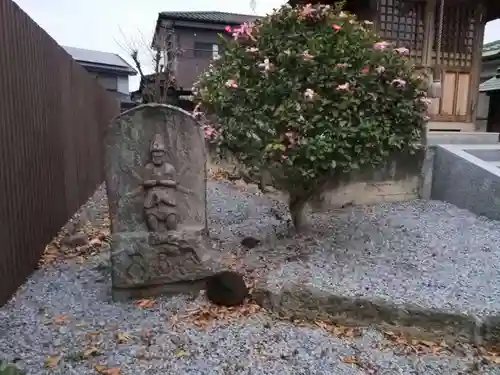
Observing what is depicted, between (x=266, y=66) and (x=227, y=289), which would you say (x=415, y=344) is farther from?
(x=266, y=66)

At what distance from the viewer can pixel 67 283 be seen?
3.10 m

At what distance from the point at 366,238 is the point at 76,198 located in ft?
12.2

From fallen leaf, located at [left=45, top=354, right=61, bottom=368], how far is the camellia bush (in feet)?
6.12

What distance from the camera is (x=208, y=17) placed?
15.2 meters

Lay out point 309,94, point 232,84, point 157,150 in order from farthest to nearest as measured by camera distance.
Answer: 1. point 232,84
2. point 309,94
3. point 157,150

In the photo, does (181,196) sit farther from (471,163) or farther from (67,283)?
(471,163)

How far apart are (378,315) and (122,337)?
5.10 feet

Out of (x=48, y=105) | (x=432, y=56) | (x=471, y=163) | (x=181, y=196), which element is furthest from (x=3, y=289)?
(x=432, y=56)

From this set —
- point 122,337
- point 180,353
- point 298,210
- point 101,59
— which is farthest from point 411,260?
point 101,59

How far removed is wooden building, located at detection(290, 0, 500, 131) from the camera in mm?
6270

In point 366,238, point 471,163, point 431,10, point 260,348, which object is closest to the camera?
point 260,348

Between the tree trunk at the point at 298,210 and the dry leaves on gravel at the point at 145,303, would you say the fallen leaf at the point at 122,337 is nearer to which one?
the dry leaves on gravel at the point at 145,303

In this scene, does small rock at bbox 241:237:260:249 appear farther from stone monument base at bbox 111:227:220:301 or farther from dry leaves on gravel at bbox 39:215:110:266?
dry leaves on gravel at bbox 39:215:110:266

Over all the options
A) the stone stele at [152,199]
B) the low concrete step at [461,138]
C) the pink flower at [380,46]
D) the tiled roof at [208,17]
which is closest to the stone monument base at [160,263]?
the stone stele at [152,199]
